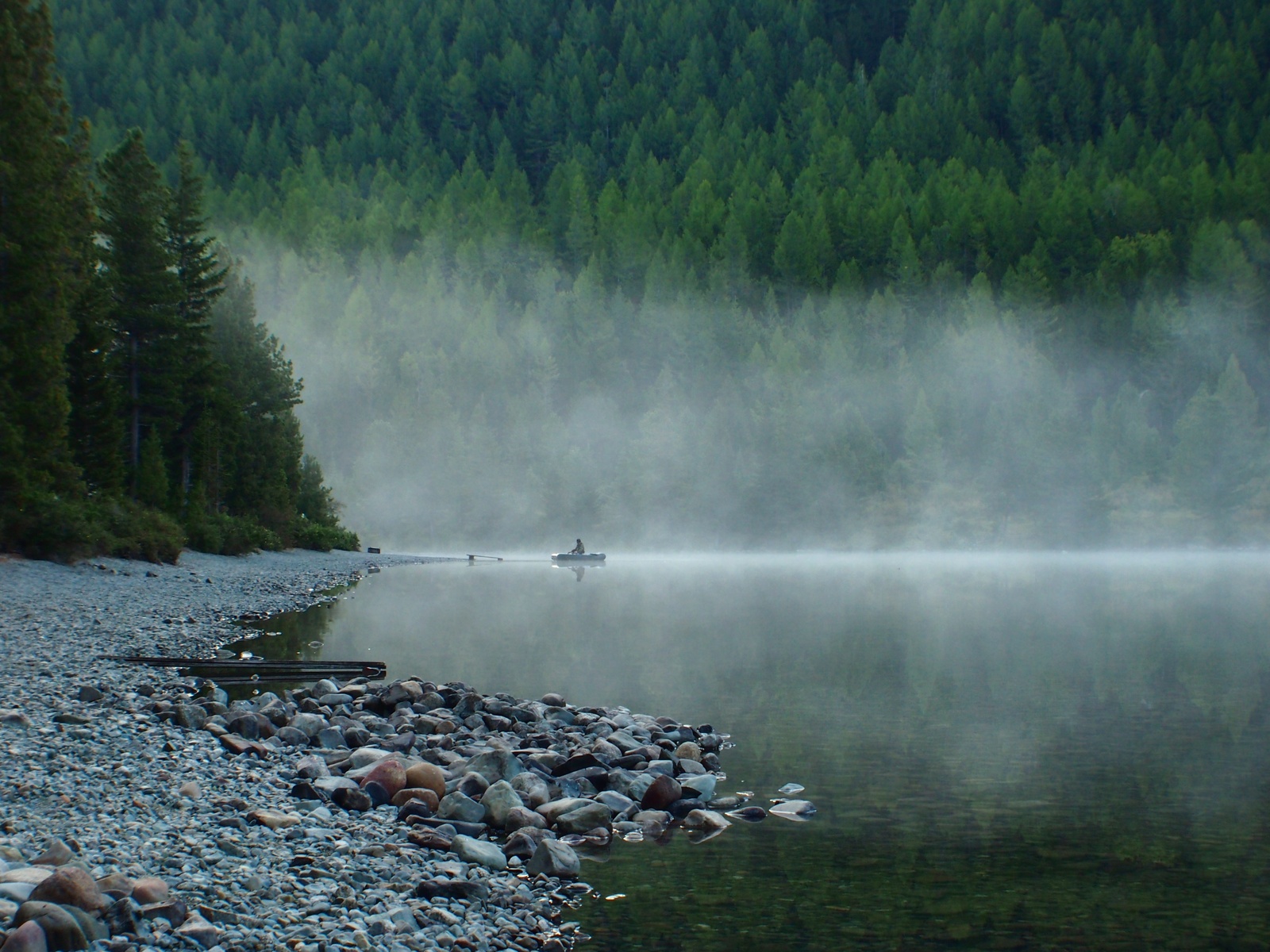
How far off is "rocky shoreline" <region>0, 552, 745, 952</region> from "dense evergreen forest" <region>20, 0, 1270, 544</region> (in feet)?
197

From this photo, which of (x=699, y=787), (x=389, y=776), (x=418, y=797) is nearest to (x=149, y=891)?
(x=418, y=797)

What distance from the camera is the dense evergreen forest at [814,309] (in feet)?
293

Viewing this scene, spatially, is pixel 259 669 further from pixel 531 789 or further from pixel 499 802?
pixel 499 802

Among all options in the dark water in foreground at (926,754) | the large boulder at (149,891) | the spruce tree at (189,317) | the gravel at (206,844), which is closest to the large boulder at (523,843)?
the gravel at (206,844)

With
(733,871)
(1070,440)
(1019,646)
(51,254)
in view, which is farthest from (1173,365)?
(733,871)

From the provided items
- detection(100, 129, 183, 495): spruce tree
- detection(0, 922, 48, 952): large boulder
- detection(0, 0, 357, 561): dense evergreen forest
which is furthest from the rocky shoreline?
detection(100, 129, 183, 495): spruce tree

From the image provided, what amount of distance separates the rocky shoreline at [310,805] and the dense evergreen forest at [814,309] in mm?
59999

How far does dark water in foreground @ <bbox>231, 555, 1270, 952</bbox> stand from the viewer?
746 centimetres

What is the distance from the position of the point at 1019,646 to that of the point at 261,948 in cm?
1955

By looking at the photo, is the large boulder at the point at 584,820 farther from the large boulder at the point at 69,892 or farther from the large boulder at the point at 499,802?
the large boulder at the point at 69,892

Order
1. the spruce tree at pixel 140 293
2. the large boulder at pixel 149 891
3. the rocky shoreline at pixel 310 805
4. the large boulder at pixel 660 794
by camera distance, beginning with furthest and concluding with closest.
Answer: the spruce tree at pixel 140 293
the large boulder at pixel 660 794
the rocky shoreline at pixel 310 805
the large boulder at pixel 149 891

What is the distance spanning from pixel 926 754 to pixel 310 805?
22.2ft

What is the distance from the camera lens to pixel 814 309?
105250mm

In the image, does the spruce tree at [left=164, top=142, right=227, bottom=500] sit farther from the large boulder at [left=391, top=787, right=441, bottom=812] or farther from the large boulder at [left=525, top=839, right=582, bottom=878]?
the large boulder at [left=525, top=839, right=582, bottom=878]
